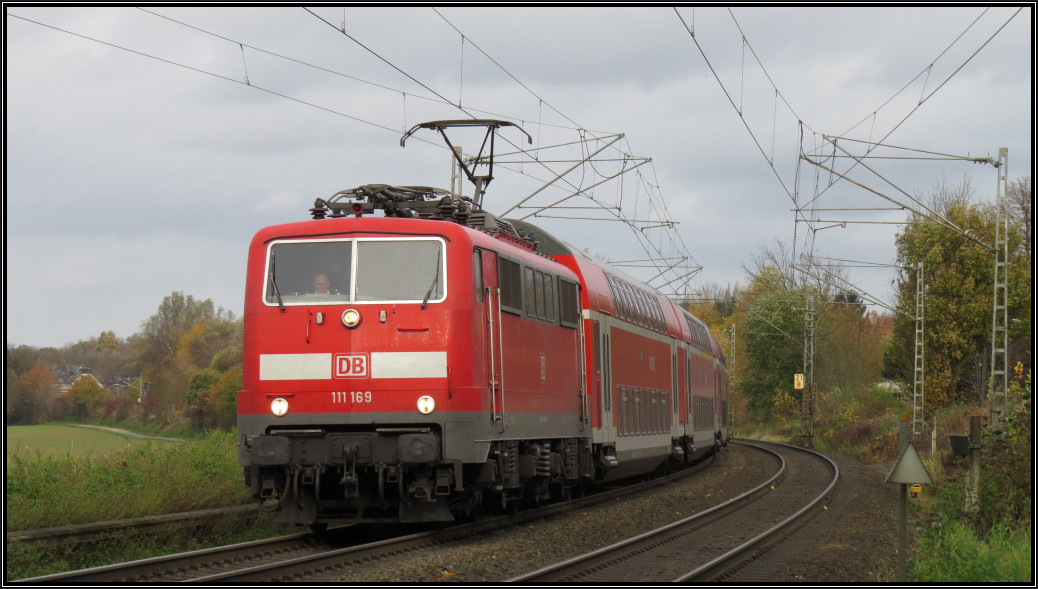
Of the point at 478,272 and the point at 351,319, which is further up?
the point at 478,272

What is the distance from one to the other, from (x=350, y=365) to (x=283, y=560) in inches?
85.1

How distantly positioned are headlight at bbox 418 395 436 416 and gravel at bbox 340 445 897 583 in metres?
1.41

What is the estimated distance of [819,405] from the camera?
171 ft

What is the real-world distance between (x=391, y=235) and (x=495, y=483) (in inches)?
120

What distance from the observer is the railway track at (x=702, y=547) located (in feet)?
33.3

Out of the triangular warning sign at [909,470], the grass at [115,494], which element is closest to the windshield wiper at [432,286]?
the grass at [115,494]

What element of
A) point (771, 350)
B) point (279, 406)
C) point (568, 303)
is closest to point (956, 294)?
point (771, 350)

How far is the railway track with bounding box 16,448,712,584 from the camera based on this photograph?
8.94 m

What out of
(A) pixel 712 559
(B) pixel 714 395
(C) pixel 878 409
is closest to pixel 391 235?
(A) pixel 712 559

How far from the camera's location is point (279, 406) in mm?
11656

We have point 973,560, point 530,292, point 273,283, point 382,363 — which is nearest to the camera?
point 973,560

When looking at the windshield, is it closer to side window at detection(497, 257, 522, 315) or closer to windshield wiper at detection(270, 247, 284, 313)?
windshield wiper at detection(270, 247, 284, 313)

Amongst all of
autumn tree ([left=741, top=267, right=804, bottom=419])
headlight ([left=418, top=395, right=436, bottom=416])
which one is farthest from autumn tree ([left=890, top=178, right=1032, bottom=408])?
headlight ([left=418, top=395, right=436, bottom=416])

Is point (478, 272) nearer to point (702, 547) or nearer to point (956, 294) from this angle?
point (702, 547)
